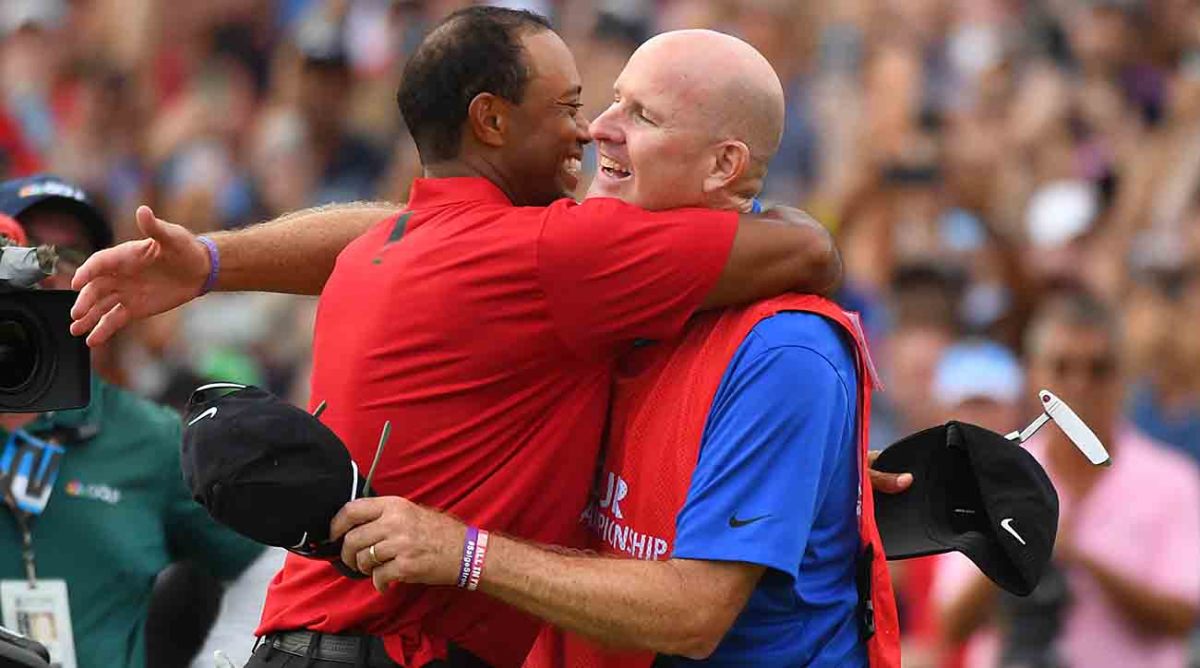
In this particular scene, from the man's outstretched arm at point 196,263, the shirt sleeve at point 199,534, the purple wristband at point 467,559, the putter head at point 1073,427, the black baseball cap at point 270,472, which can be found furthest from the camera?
the shirt sleeve at point 199,534

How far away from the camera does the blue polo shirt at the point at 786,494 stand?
12.2 ft

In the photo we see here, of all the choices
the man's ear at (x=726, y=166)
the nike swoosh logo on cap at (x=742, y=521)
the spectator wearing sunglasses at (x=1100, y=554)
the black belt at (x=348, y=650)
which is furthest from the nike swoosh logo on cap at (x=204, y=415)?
the spectator wearing sunglasses at (x=1100, y=554)

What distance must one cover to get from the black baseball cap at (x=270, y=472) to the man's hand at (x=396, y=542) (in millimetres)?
40

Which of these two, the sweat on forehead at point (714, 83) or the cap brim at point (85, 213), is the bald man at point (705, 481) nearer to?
the sweat on forehead at point (714, 83)

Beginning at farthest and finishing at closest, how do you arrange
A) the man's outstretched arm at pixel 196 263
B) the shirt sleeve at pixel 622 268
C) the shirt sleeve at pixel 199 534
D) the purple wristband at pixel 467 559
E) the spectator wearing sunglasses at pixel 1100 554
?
the spectator wearing sunglasses at pixel 1100 554, the shirt sleeve at pixel 199 534, the man's outstretched arm at pixel 196 263, the shirt sleeve at pixel 622 268, the purple wristband at pixel 467 559

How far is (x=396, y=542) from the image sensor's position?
11.6 feet

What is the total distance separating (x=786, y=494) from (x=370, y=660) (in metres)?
0.83

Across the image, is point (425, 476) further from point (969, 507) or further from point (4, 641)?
point (969, 507)

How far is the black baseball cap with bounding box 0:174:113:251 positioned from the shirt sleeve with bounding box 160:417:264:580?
21.8 inches

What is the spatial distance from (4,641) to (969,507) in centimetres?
191

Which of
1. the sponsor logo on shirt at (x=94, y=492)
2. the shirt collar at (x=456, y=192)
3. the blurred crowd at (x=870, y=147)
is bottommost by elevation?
the blurred crowd at (x=870, y=147)

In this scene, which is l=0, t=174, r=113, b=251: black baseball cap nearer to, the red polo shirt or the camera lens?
the camera lens

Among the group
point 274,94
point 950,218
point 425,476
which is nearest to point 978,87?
point 950,218

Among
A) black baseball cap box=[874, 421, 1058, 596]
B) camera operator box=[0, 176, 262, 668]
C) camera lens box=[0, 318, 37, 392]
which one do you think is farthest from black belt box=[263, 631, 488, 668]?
camera operator box=[0, 176, 262, 668]
